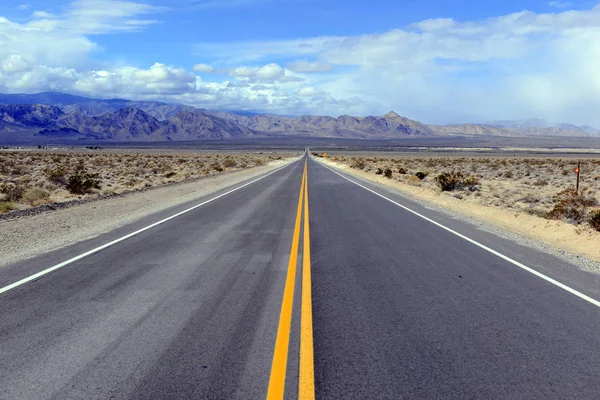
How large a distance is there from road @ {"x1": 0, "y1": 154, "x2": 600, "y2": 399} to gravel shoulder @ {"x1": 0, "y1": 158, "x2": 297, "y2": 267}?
3.23 feet

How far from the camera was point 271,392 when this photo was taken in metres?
4.11

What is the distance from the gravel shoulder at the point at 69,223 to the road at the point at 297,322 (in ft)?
3.23

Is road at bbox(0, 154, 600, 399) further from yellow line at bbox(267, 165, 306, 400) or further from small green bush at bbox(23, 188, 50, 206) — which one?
small green bush at bbox(23, 188, 50, 206)

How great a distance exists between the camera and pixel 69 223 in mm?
14461

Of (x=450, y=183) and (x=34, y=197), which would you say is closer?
(x=34, y=197)

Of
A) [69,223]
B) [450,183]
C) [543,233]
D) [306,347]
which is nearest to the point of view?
[306,347]

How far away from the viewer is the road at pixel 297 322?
430cm

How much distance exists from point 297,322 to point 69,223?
35.7 ft

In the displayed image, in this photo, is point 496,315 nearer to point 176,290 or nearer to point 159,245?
point 176,290

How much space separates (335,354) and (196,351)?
1339 millimetres

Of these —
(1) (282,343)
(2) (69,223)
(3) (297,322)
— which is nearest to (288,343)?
(1) (282,343)

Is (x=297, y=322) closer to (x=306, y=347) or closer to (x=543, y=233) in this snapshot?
→ (x=306, y=347)

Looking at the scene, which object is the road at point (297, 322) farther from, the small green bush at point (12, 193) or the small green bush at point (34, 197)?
the small green bush at point (12, 193)

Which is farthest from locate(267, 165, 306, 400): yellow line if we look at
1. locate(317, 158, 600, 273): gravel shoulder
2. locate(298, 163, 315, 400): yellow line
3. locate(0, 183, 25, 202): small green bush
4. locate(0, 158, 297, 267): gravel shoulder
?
locate(0, 183, 25, 202): small green bush
